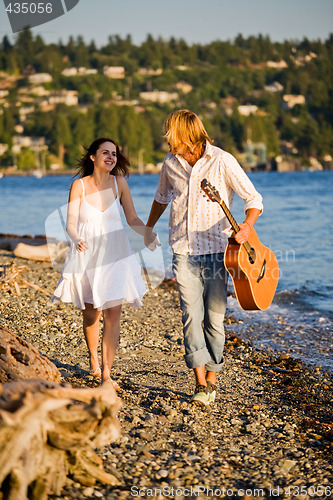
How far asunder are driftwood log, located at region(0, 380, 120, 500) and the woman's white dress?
5.99 feet


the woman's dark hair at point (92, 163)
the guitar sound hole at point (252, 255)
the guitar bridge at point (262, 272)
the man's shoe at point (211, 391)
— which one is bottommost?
the man's shoe at point (211, 391)

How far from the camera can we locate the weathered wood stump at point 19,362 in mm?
4309

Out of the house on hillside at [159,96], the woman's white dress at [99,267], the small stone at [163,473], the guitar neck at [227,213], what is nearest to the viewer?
the small stone at [163,473]

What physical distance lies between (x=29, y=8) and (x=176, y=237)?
2526 mm

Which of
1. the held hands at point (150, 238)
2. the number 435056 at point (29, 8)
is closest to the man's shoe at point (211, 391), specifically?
the held hands at point (150, 238)

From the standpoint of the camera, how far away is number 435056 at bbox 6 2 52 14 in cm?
558

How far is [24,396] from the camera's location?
327 cm

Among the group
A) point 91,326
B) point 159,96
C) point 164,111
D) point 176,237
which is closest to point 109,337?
point 91,326

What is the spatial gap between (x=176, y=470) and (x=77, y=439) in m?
0.88

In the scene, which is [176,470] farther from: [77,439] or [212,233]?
[212,233]

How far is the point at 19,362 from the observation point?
4.42m

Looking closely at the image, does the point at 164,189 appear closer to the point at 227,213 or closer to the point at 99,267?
the point at 227,213

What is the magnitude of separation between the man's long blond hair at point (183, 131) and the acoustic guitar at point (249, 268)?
34 centimetres

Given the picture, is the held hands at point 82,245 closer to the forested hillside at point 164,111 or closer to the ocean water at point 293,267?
the ocean water at point 293,267
